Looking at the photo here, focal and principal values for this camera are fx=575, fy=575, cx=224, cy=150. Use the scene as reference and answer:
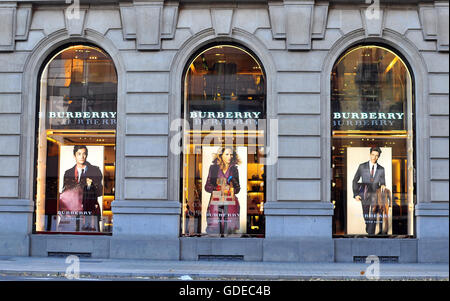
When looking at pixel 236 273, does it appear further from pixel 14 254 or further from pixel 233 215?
pixel 14 254

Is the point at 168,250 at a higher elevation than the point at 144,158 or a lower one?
lower

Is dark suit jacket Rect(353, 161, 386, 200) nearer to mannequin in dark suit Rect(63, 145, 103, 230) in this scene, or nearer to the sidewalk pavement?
the sidewalk pavement

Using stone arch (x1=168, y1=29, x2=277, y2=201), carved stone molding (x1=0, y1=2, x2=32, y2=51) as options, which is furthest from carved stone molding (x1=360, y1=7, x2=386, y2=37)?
carved stone molding (x1=0, y1=2, x2=32, y2=51)

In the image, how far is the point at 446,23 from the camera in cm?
1712

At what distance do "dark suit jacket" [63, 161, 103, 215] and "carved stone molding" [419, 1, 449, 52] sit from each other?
427 inches

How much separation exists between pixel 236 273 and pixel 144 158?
16.4 feet

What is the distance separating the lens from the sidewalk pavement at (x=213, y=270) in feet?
45.5

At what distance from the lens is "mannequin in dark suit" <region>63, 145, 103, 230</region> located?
696 inches

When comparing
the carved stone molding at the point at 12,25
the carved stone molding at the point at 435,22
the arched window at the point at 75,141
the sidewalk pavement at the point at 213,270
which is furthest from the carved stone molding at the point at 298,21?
the carved stone molding at the point at 12,25

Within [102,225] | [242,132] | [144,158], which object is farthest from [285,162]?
[102,225]

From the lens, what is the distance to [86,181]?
58.8ft
